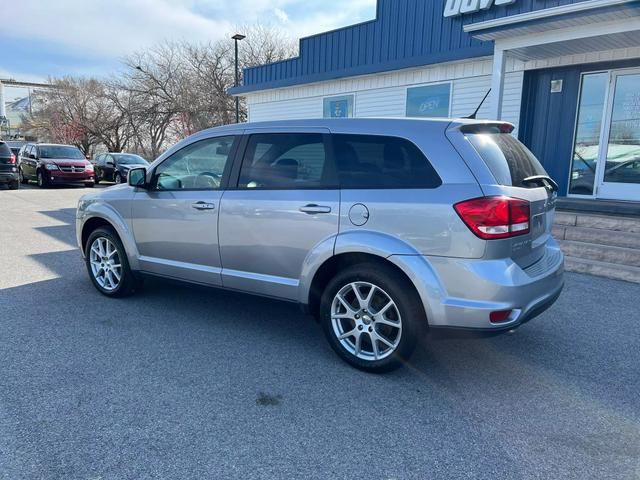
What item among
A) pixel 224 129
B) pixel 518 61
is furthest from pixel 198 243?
pixel 518 61

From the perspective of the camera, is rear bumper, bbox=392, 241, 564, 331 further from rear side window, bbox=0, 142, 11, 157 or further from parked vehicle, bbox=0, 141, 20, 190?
rear side window, bbox=0, 142, 11, 157

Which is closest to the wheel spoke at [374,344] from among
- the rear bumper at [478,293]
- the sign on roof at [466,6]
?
the rear bumper at [478,293]

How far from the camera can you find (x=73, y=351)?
11.8 ft

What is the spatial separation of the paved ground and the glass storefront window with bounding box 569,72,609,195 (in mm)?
4557

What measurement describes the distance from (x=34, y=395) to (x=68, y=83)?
140 ft

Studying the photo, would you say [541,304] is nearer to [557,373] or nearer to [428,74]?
[557,373]

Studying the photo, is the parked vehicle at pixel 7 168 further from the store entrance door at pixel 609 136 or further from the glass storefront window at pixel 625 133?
the glass storefront window at pixel 625 133

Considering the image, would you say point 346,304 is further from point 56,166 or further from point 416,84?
point 56,166

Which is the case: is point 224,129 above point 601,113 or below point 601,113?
below

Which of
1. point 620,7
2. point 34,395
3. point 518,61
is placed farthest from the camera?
point 518,61

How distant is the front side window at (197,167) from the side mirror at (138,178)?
0.36 ft

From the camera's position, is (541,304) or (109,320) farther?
(109,320)

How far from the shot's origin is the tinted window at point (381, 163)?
3.14 metres

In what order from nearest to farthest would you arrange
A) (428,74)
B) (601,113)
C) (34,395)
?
(34,395) < (601,113) < (428,74)
